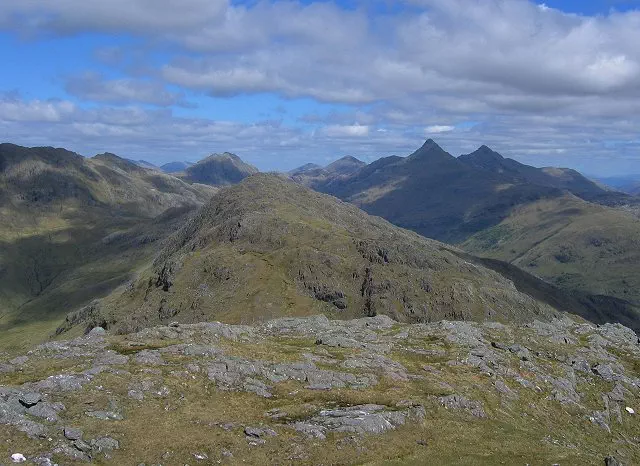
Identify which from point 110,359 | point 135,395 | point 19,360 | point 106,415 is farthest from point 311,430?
point 19,360

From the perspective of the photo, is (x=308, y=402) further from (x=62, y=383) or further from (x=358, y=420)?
(x=62, y=383)

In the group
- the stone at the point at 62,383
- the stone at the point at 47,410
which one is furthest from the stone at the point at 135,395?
the stone at the point at 47,410

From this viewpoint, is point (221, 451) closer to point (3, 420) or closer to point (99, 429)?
point (99, 429)

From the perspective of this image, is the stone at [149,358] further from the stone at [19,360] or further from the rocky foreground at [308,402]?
the stone at [19,360]

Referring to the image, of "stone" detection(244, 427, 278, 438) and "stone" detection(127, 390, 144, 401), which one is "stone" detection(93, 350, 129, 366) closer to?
"stone" detection(127, 390, 144, 401)

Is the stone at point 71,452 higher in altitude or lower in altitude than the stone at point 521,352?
higher
